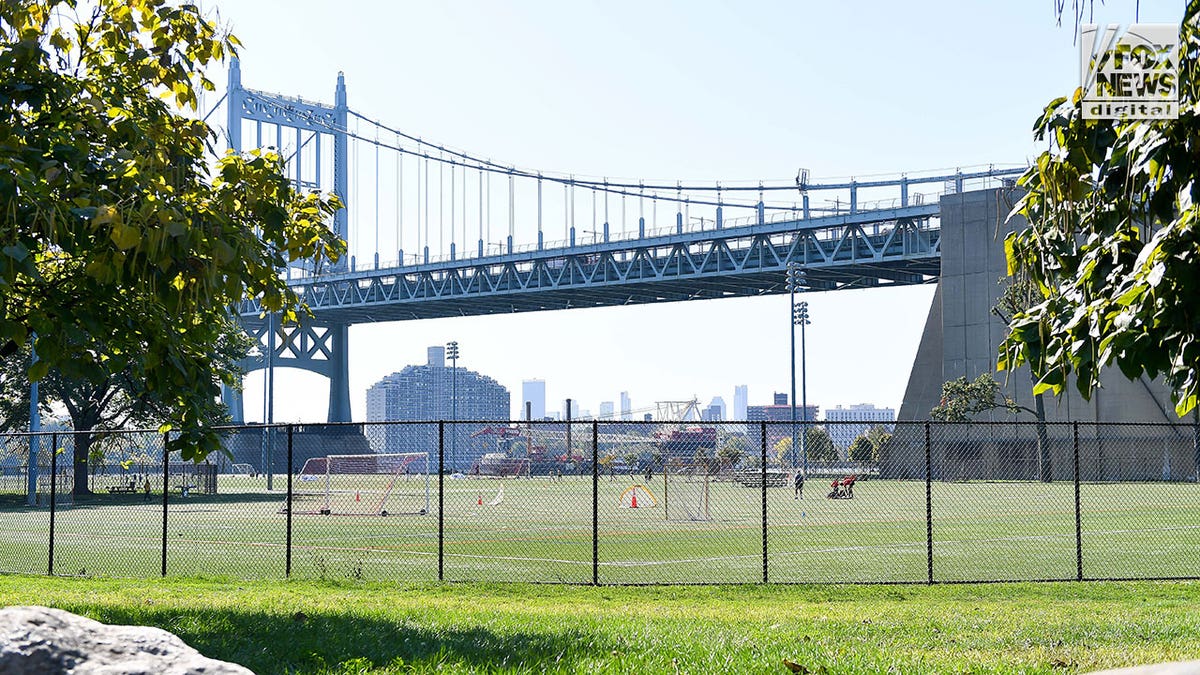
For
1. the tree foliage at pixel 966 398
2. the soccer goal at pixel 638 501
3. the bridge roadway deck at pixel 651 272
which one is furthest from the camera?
the bridge roadway deck at pixel 651 272

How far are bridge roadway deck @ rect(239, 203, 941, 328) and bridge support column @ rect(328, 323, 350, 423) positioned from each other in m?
1.78

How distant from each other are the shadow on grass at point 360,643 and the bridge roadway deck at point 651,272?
68.1 metres

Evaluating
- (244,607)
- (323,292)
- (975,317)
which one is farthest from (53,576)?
Answer: (323,292)

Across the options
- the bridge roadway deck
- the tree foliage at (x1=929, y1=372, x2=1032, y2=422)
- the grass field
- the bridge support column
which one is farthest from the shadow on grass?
the bridge support column

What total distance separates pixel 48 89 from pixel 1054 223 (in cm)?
628

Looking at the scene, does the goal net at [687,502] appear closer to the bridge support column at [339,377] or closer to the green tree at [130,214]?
the green tree at [130,214]

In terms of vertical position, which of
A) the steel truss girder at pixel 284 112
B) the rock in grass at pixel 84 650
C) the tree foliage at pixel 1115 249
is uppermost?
the steel truss girder at pixel 284 112

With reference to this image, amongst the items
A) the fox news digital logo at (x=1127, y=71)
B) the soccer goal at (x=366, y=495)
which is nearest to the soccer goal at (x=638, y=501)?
the soccer goal at (x=366, y=495)

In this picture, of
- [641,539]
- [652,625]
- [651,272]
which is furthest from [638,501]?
[651,272]

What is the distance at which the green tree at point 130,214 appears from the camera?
6.15 meters

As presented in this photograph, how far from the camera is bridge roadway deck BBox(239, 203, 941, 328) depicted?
7869cm

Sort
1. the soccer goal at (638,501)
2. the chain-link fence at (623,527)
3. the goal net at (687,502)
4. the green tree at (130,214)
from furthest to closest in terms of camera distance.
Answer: the soccer goal at (638,501)
the goal net at (687,502)
the chain-link fence at (623,527)
the green tree at (130,214)

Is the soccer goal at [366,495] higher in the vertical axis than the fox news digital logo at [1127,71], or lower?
lower

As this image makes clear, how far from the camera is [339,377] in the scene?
96250 millimetres
